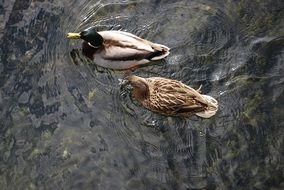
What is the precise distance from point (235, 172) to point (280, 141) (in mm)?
632

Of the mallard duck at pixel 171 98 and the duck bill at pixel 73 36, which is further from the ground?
the duck bill at pixel 73 36

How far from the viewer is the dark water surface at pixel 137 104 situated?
18.1ft

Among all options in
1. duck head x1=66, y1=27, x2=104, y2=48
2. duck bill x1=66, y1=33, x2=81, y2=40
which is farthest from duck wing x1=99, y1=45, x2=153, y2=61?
duck bill x1=66, y1=33, x2=81, y2=40

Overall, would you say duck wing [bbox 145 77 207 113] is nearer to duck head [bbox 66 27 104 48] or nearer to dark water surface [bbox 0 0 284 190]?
dark water surface [bbox 0 0 284 190]

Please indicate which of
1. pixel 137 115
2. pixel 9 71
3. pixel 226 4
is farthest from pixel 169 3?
pixel 9 71

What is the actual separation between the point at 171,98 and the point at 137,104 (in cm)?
52

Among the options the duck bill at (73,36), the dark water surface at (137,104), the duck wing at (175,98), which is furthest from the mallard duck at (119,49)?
the duck wing at (175,98)

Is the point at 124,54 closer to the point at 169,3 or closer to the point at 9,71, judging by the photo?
the point at 169,3

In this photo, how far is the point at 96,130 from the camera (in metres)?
5.84

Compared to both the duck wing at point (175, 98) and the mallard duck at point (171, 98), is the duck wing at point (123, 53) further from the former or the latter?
the duck wing at point (175, 98)

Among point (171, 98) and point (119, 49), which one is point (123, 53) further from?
point (171, 98)

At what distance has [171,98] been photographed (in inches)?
226

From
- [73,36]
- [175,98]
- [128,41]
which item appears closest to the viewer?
[175,98]

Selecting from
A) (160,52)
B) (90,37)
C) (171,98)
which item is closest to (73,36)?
(90,37)
